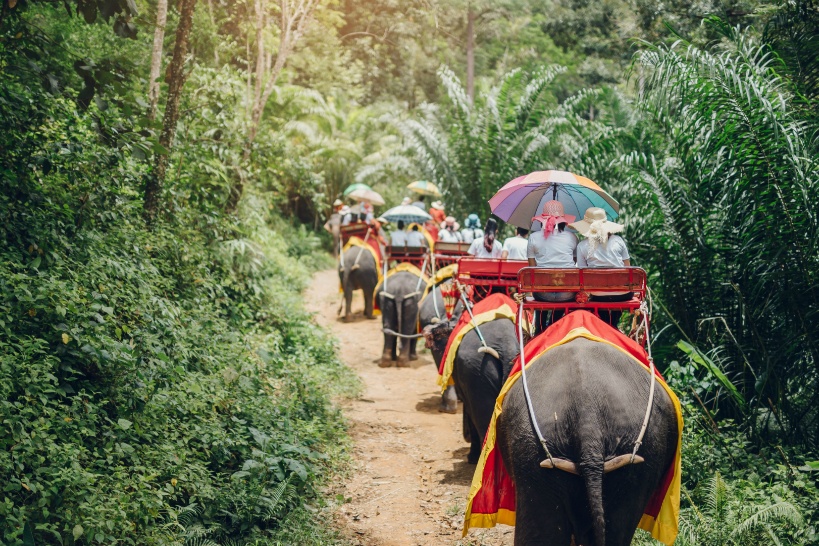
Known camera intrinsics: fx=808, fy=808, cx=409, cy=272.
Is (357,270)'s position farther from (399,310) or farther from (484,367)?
(484,367)

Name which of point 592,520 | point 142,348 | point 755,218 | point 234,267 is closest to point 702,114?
point 755,218

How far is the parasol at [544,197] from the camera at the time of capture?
7.17 meters

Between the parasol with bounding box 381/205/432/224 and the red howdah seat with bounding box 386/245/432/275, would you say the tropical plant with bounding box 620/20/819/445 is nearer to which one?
the red howdah seat with bounding box 386/245/432/275

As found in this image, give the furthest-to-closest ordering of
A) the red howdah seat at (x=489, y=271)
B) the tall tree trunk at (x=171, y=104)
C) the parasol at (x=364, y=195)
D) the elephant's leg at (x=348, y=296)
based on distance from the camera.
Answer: the parasol at (x=364, y=195) → the elephant's leg at (x=348, y=296) → the tall tree trunk at (x=171, y=104) → the red howdah seat at (x=489, y=271)

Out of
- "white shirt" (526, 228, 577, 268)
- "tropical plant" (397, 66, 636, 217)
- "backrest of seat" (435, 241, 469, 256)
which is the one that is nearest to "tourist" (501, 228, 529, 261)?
"white shirt" (526, 228, 577, 268)

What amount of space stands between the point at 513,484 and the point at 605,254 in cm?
190

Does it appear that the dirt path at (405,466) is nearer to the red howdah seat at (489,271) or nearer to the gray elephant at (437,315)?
the gray elephant at (437,315)

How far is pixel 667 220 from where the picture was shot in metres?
8.99

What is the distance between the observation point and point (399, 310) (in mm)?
13273

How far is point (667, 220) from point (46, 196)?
20.7 feet

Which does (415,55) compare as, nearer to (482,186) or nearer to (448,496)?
(482,186)

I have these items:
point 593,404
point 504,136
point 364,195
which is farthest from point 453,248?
point 593,404

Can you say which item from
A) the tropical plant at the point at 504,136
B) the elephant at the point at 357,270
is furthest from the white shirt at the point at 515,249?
the elephant at the point at 357,270

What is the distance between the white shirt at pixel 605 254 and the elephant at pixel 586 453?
4.50 feet
